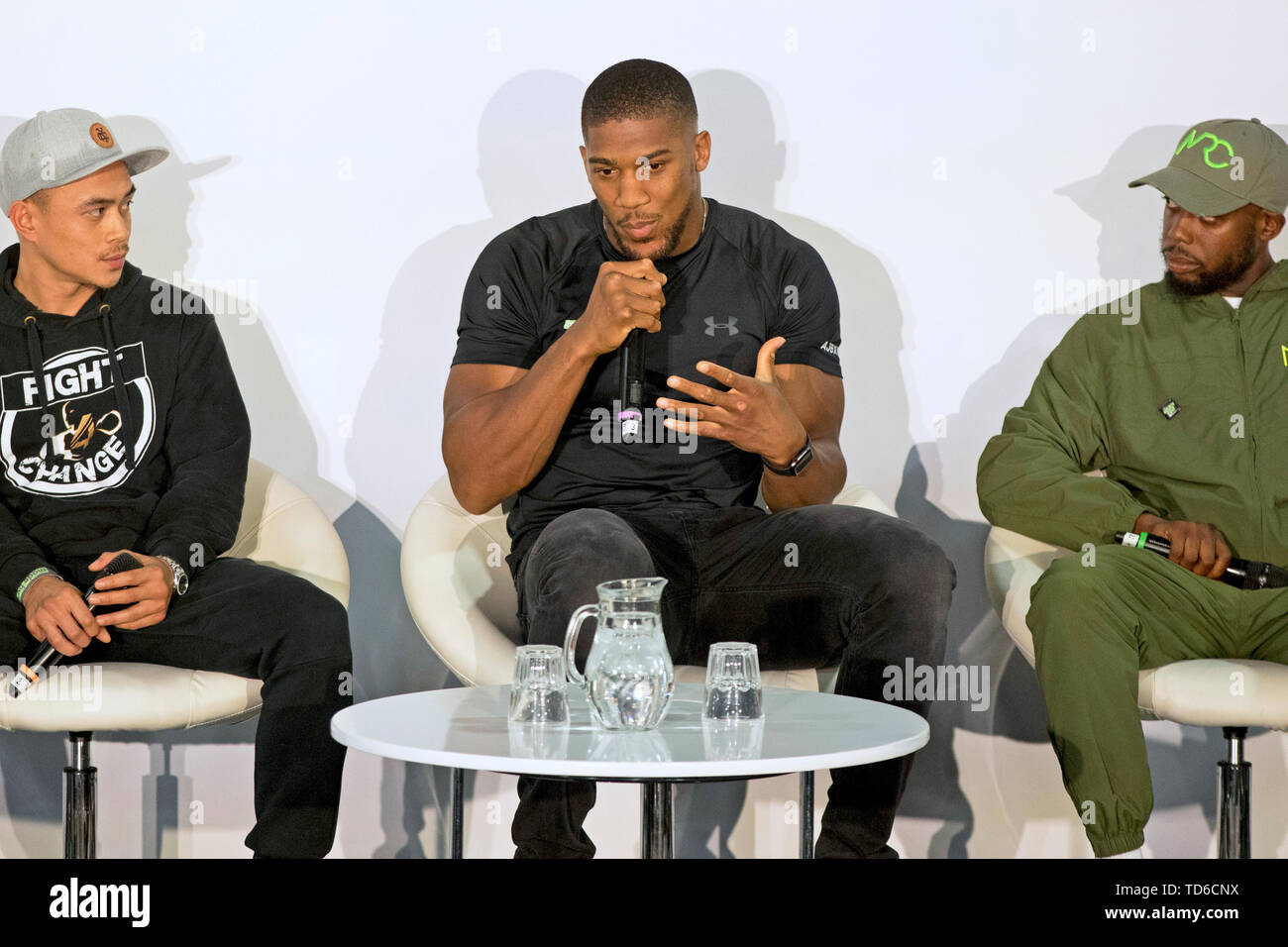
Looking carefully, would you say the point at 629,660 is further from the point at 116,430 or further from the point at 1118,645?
the point at 116,430

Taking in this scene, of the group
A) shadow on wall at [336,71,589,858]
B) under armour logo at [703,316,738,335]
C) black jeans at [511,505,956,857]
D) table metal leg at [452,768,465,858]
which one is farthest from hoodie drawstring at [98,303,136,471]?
under armour logo at [703,316,738,335]

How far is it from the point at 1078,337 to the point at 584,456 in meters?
1.09

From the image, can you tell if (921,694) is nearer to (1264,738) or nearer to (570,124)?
(1264,738)

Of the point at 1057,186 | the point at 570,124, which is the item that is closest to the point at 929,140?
the point at 1057,186

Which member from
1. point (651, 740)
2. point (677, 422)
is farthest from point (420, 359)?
point (651, 740)

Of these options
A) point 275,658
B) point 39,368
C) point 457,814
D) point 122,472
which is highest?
point 39,368

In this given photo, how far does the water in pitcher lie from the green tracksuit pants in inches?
35.2

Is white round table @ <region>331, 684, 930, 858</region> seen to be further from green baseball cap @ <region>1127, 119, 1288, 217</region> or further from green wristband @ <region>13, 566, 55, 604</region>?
green baseball cap @ <region>1127, 119, 1288, 217</region>

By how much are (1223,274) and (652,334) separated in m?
1.21

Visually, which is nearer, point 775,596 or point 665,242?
point 775,596

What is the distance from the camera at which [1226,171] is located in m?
3.05

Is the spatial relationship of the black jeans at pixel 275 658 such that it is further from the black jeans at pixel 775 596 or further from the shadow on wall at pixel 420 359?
the shadow on wall at pixel 420 359

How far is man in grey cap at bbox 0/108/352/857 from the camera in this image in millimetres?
2703

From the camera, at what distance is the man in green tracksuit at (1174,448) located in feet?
8.80
